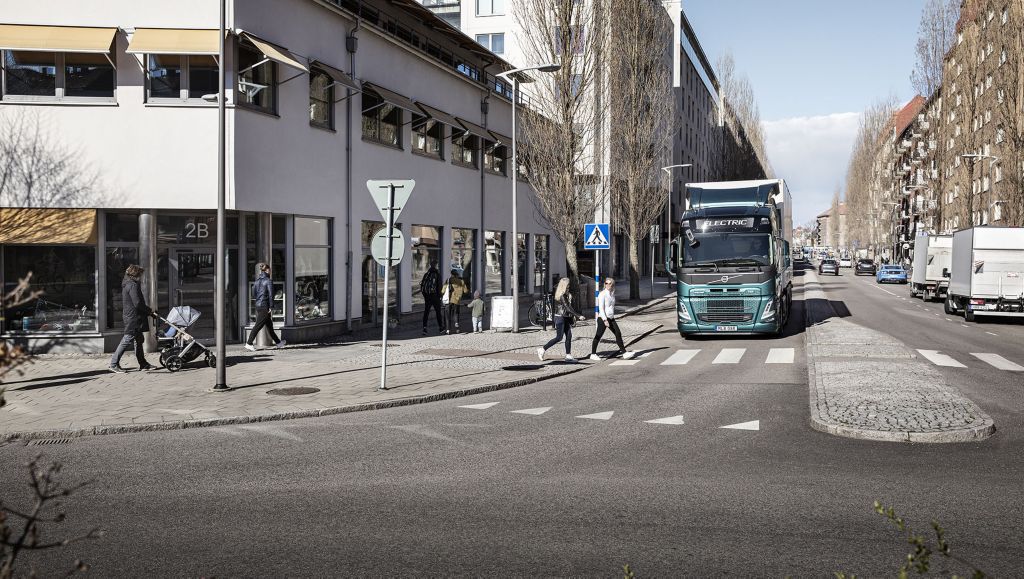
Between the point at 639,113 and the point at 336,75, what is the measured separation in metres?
16.0

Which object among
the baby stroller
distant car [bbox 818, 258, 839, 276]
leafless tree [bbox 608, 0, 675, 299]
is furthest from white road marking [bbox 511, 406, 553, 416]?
distant car [bbox 818, 258, 839, 276]

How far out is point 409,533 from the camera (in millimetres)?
5730

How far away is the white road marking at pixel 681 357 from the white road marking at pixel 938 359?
14.9ft

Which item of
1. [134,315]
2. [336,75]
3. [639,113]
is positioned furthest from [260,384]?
[639,113]

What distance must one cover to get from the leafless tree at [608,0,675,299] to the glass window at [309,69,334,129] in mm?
13471

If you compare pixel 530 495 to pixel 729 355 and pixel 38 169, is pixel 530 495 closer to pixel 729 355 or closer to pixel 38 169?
pixel 729 355

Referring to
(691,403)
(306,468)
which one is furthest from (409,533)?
(691,403)

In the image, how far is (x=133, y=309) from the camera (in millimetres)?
14211

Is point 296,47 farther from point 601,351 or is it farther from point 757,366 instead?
point 757,366

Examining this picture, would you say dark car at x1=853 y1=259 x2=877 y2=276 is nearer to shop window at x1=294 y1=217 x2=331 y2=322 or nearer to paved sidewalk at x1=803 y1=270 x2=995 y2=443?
paved sidewalk at x1=803 y1=270 x2=995 y2=443

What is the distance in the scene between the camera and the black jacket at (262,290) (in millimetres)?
16469

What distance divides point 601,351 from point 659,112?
16.9m

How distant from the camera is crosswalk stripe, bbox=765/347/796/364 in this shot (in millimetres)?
16188

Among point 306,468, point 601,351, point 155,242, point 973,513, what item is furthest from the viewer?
point 601,351
